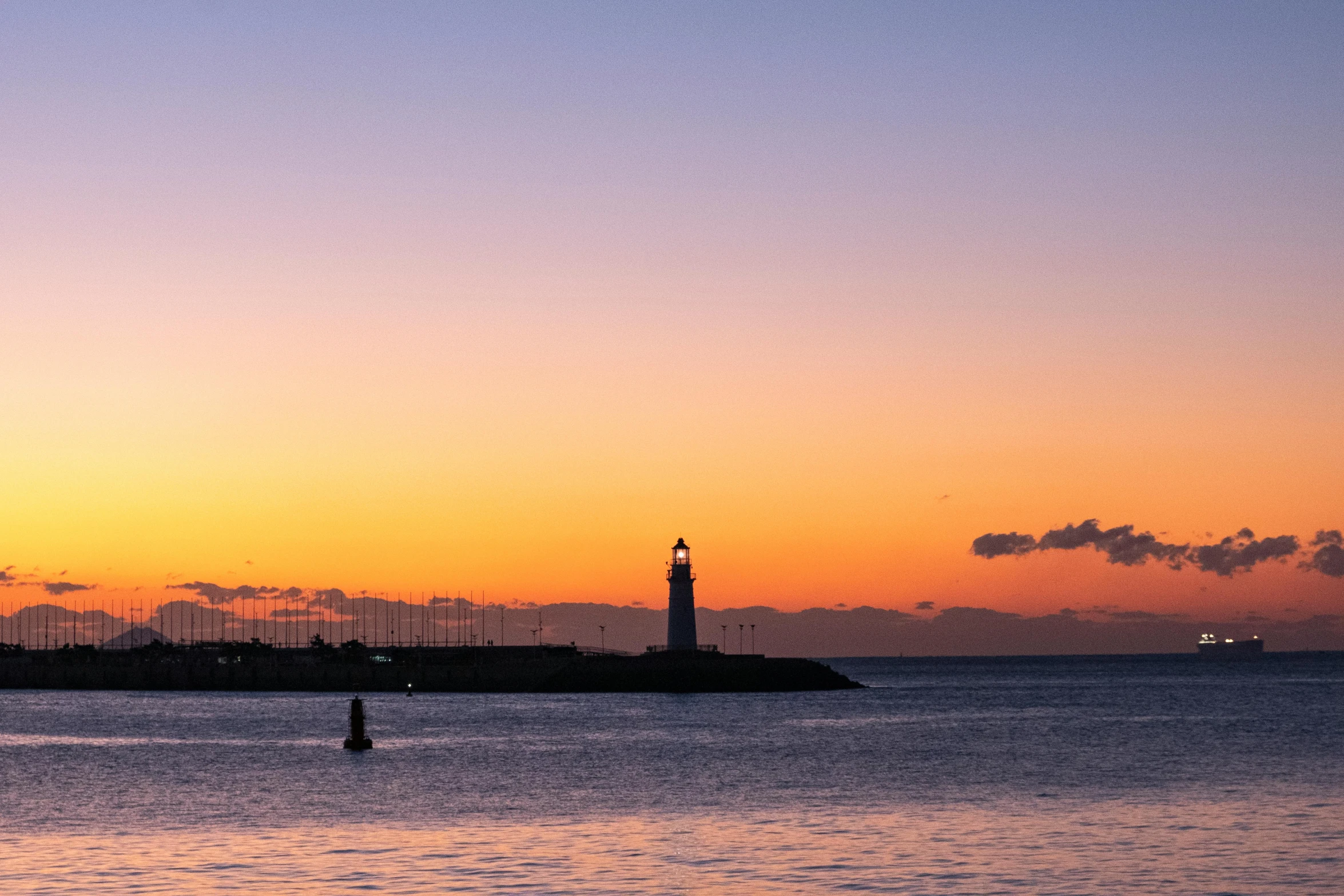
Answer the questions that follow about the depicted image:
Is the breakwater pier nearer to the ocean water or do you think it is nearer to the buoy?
the ocean water

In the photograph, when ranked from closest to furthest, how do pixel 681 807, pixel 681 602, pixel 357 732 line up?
pixel 681 807 < pixel 357 732 < pixel 681 602

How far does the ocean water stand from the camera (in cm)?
3878

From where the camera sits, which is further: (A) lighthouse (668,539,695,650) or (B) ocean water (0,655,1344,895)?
(A) lighthouse (668,539,695,650)

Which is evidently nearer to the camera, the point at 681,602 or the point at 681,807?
the point at 681,807

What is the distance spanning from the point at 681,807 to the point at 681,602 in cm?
9020

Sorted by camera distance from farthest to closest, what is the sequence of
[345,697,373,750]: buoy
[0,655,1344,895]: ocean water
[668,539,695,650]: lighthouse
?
1. [668,539,695,650]: lighthouse
2. [345,697,373,750]: buoy
3. [0,655,1344,895]: ocean water

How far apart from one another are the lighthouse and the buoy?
59.8 m

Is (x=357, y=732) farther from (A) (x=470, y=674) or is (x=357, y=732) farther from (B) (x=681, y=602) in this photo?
(A) (x=470, y=674)

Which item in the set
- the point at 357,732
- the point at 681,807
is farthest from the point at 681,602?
the point at 681,807

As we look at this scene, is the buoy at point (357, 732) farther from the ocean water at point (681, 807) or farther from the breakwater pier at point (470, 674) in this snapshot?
the breakwater pier at point (470, 674)

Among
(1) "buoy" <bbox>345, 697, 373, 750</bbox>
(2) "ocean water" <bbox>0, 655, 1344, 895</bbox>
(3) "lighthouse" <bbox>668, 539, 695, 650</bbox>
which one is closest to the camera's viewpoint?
(2) "ocean water" <bbox>0, 655, 1344, 895</bbox>

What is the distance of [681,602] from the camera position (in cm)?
14500

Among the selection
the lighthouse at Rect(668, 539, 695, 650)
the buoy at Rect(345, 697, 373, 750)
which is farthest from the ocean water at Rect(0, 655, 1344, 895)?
the lighthouse at Rect(668, 539, 695, 650)

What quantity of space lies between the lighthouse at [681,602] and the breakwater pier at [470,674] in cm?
229
